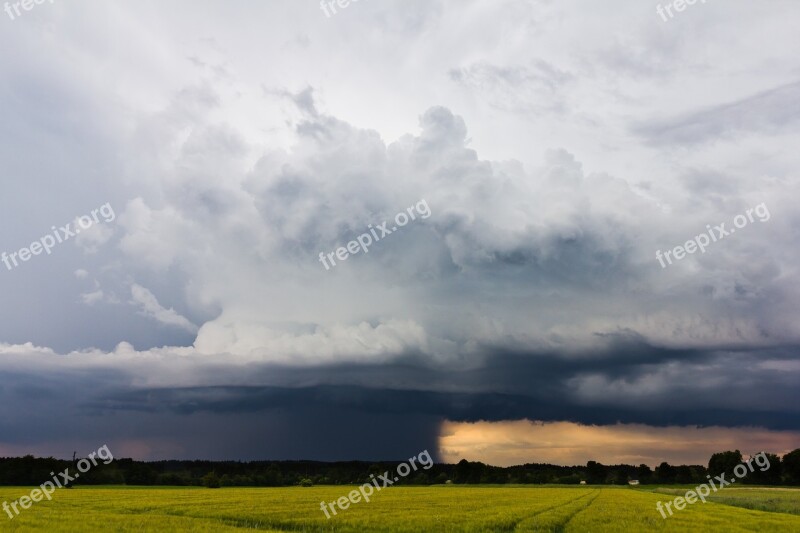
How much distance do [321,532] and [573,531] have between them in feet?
49.1

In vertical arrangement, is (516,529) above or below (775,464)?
above

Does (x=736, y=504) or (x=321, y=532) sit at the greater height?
(x=321, y=532)

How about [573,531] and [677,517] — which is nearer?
[573,531]

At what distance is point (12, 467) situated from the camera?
142m

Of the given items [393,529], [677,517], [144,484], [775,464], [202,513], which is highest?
[144,484]

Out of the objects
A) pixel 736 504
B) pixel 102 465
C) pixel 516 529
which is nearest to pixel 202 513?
pixel 516 529

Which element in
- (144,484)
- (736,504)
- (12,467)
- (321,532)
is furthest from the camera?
(144,484)

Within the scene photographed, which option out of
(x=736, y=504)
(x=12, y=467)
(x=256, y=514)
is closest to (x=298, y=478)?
(x=12, y=467)

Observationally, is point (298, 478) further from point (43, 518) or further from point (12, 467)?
point (43, 518)

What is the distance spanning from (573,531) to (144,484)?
152328 millimetres

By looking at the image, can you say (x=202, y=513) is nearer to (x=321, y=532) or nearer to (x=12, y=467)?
(x=321, y=532)

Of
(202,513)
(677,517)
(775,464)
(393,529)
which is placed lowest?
(775,464)

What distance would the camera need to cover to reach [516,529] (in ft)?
122

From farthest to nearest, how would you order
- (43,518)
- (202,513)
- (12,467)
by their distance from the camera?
(12,467)
(202,513)
(43,518)
